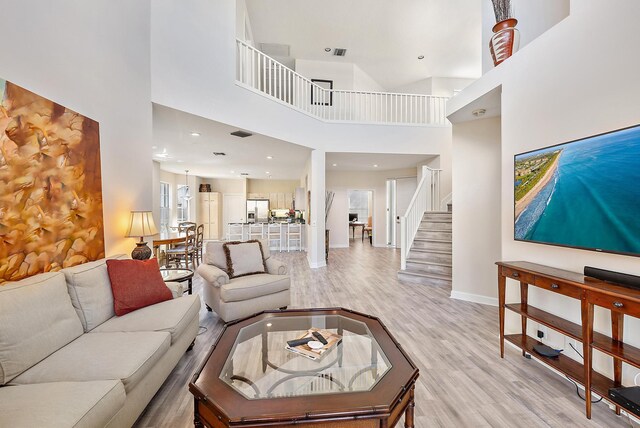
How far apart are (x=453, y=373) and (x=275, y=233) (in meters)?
6.92

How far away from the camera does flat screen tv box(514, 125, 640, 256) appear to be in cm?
159

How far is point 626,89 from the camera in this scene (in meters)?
1.68

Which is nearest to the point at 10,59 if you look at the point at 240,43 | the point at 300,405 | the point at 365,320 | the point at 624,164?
the point at 300,405

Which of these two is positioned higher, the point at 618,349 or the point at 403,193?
the point at 403,193

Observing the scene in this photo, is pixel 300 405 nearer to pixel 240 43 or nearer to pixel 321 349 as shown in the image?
pixel 321 349

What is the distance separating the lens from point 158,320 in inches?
78.5

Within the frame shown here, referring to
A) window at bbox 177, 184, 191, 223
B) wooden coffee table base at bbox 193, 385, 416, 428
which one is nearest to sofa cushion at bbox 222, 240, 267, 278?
wooden coffee table base at bbox 193, 385, 416, 428

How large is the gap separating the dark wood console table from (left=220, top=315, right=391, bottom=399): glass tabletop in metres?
1.32

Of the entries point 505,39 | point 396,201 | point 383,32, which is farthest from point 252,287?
point 396,201

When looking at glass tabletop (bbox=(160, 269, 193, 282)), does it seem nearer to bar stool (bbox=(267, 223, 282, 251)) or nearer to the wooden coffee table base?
the wooden coffee table base

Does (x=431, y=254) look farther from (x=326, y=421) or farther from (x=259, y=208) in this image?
(x=259, y=208)

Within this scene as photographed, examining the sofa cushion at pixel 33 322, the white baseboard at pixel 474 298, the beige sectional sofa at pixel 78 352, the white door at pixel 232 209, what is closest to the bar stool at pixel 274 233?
the white door at pixel 232 209

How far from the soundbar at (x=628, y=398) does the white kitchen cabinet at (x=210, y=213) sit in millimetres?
11118

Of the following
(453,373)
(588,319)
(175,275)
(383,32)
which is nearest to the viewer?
(588,319)
